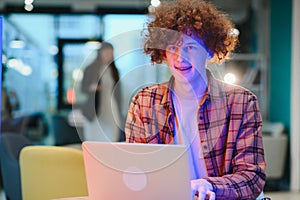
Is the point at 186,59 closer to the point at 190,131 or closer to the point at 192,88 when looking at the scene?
the point at 192,88

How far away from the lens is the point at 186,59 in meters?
1.58

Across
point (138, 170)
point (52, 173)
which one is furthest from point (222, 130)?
point (52, 173)

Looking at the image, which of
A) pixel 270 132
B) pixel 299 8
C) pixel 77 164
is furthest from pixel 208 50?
pixel 270 132

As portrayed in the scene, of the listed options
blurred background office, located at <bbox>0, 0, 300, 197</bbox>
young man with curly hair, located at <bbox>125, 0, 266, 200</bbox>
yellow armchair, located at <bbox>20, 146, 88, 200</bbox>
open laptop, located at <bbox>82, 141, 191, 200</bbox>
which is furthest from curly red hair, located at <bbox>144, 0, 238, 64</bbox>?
blurred background office, located at <bbox>0, 0, 300, 197</bbox>

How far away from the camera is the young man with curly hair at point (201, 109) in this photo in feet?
5.25

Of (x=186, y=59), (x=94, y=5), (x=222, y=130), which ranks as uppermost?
(x=94, y=5)

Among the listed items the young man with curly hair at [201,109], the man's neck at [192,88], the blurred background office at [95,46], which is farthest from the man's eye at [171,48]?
the blurred background office at [95,46]

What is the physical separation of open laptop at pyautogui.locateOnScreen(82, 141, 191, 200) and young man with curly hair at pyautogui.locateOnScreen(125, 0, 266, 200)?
24 centimetres

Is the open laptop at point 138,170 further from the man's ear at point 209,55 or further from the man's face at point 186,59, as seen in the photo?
the man's ear at point 209,55

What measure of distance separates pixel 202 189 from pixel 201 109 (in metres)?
0.31

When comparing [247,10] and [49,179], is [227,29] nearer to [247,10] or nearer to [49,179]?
[49,179]

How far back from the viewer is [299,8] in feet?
20.1

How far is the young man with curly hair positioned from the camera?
1601 millimetres

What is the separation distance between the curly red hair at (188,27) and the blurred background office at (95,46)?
401 cm
